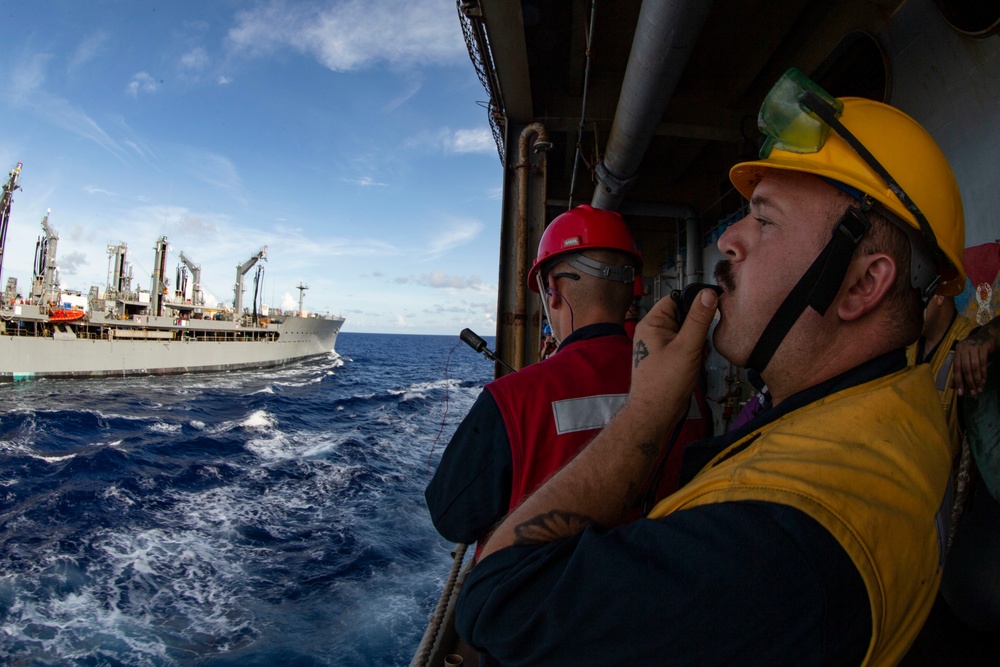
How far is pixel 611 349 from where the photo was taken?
1909 mm

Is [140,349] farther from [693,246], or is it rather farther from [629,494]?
[629,494]

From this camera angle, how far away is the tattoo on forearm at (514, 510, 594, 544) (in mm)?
904

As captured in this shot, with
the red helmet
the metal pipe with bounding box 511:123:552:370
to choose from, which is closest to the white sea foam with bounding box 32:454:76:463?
the metal pipe with bounding box 511:123:552:370

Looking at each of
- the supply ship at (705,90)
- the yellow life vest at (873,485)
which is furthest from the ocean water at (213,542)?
the yellow life vest at (873,485)

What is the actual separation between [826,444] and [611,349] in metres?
1.12

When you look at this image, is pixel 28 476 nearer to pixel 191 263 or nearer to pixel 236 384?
pixel 236 384

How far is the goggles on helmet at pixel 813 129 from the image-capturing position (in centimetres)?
104

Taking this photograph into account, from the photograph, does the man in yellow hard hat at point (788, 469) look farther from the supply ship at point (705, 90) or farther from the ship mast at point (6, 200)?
the ship mast at point (6, 200)

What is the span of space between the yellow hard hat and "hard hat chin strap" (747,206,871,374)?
0.26ft

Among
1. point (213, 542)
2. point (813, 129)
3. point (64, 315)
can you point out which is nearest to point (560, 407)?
point (813, 129)

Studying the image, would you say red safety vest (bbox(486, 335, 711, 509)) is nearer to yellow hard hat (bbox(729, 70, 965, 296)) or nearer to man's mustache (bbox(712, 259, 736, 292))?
man's mustache (bbox(712, 259, 736, 292))

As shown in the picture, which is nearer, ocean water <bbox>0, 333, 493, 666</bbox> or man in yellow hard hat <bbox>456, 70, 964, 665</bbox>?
man in yellow hard hat <bbox>456, 70, 964, 665</bbox>

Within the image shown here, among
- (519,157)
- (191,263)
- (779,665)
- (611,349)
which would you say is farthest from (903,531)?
(191,263)

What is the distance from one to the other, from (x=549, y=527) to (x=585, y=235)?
161 centimetres
